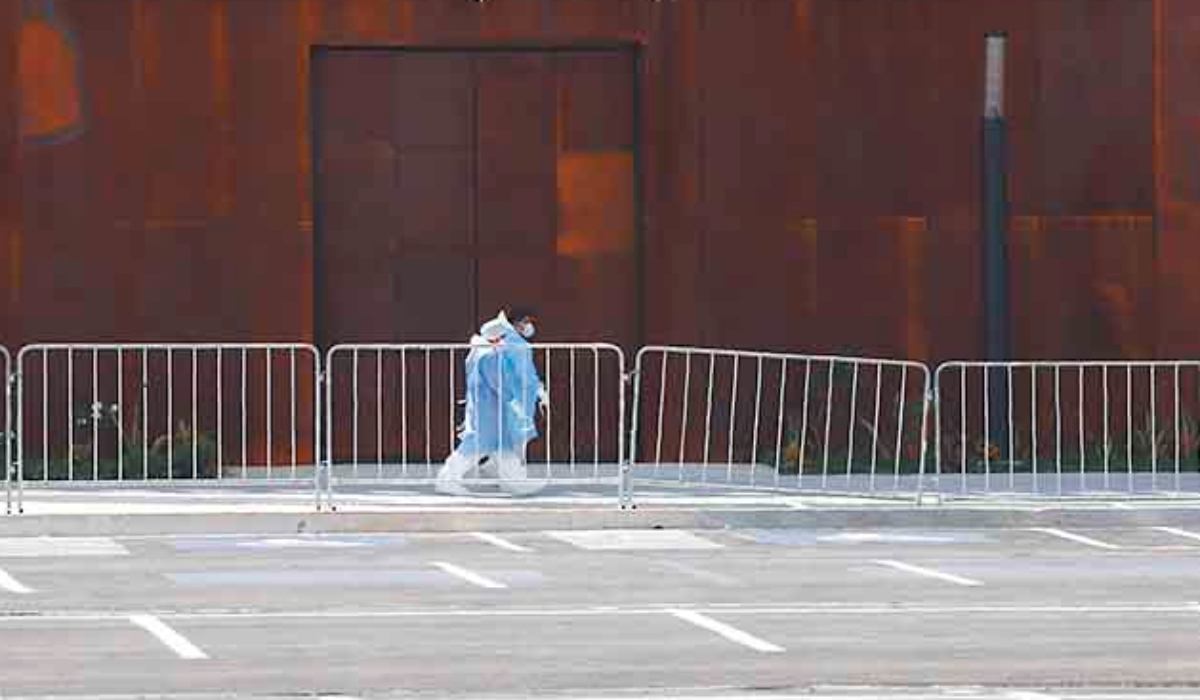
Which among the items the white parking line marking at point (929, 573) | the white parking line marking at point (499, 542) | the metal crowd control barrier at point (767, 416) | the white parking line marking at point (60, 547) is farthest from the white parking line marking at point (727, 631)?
the metal crowd control barrier at point (767, 416)

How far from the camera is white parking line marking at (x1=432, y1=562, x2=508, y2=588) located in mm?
20047

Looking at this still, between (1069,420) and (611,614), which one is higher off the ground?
(1069,420)

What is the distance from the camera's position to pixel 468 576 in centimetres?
2061

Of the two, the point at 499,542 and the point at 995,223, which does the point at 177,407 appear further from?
the point at 995,223

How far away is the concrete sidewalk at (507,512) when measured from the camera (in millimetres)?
24109

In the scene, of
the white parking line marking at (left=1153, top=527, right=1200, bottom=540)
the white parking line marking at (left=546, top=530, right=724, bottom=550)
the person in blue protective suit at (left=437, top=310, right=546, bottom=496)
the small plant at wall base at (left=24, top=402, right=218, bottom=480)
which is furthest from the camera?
the small plant at wall base at (left=24, top=402, right=218, bottom=480)

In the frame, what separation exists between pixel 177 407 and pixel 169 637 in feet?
37.6

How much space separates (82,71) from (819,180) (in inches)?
231

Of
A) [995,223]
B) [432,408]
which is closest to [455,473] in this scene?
[432,408]

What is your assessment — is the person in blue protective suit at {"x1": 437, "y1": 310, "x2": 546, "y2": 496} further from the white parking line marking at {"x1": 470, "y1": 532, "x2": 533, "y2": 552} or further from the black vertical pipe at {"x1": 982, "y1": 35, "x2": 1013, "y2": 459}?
the black vertical pipe at {"x1": 982, "y1": 35, "x2": 1013, "y2": 459}

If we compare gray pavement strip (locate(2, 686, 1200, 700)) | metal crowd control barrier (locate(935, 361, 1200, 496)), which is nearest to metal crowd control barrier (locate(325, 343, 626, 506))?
metal crowd control barrier (locate(935, 361, 1200, 496))

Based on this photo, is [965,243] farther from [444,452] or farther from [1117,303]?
[444,452]

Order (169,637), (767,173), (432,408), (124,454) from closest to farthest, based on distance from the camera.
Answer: (169,637) < (124,454) < (432,408) < (767,173)

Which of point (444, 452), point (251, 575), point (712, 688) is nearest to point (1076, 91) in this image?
point (444, 452)
